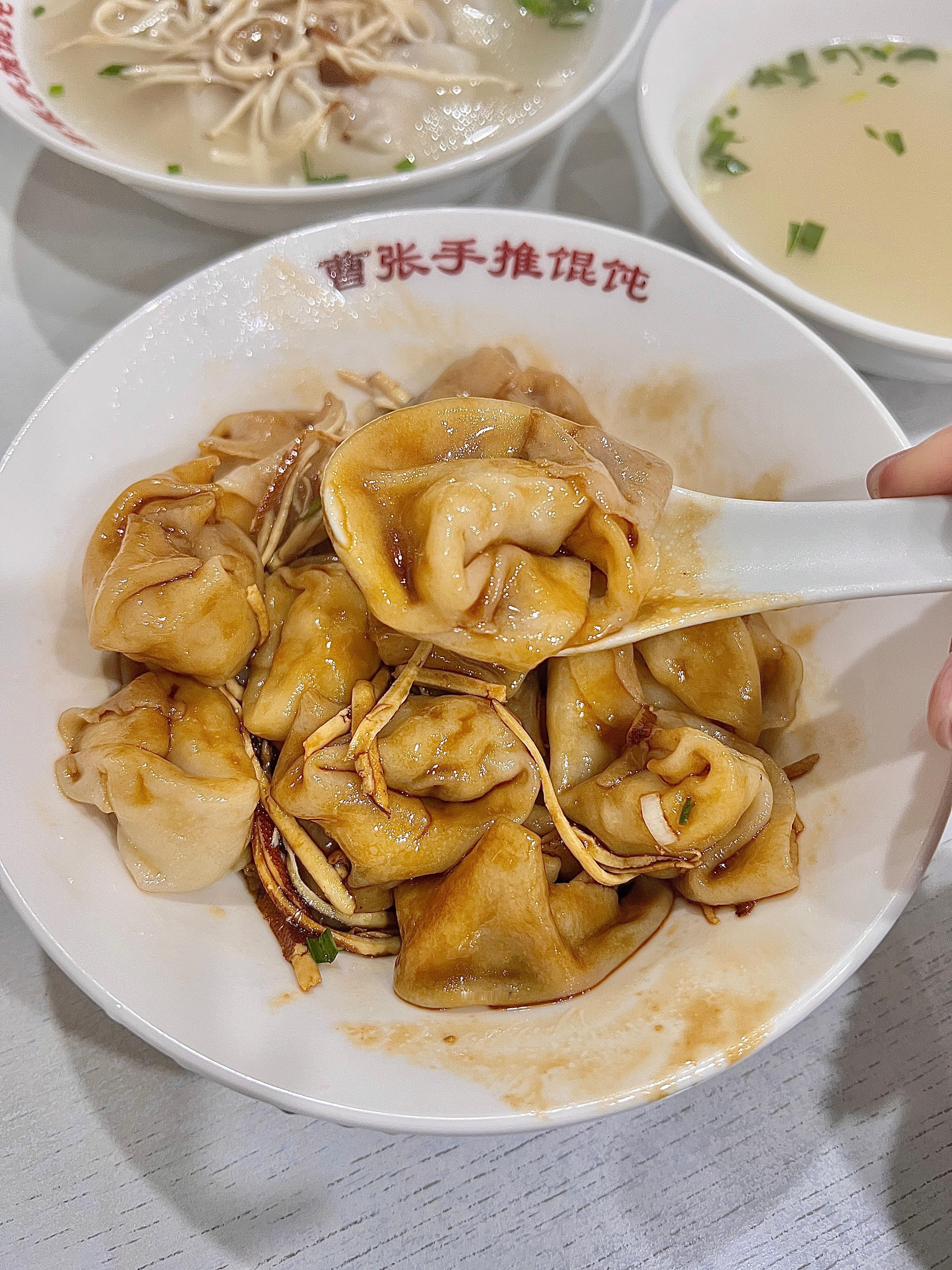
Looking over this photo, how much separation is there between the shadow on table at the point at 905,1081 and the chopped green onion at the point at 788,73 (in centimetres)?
221

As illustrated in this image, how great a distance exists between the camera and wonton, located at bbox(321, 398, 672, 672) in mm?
1318

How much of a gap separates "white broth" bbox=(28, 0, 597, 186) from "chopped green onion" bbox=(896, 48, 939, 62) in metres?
0.95

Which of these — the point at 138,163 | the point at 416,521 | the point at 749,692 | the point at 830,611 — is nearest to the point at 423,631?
the point at 416,521

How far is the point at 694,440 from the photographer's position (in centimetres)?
177

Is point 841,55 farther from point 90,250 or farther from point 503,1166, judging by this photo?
point 503,1166

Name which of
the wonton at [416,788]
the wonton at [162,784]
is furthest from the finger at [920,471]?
the wonton at [162,784]

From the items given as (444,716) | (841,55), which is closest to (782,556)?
(444,716)

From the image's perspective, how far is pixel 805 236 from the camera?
7.30 ft

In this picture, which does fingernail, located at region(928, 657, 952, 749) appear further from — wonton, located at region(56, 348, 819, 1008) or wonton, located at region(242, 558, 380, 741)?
wonton, located at region(242, 558, 380, 741)

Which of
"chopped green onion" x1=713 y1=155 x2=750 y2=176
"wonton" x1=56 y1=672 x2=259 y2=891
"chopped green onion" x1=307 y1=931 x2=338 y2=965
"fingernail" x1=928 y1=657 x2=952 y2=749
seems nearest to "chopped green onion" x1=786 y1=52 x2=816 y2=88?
"chopped green onion" x1=713 y1=155 x2=750 y2=176

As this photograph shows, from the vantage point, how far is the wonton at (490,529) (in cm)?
132

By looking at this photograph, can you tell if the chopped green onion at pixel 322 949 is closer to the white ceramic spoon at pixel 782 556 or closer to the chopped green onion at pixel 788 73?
the white ceramic spoon at pixel 782 556

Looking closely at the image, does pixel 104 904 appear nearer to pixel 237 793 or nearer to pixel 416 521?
pixel 237 793

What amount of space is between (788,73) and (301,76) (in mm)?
1384
